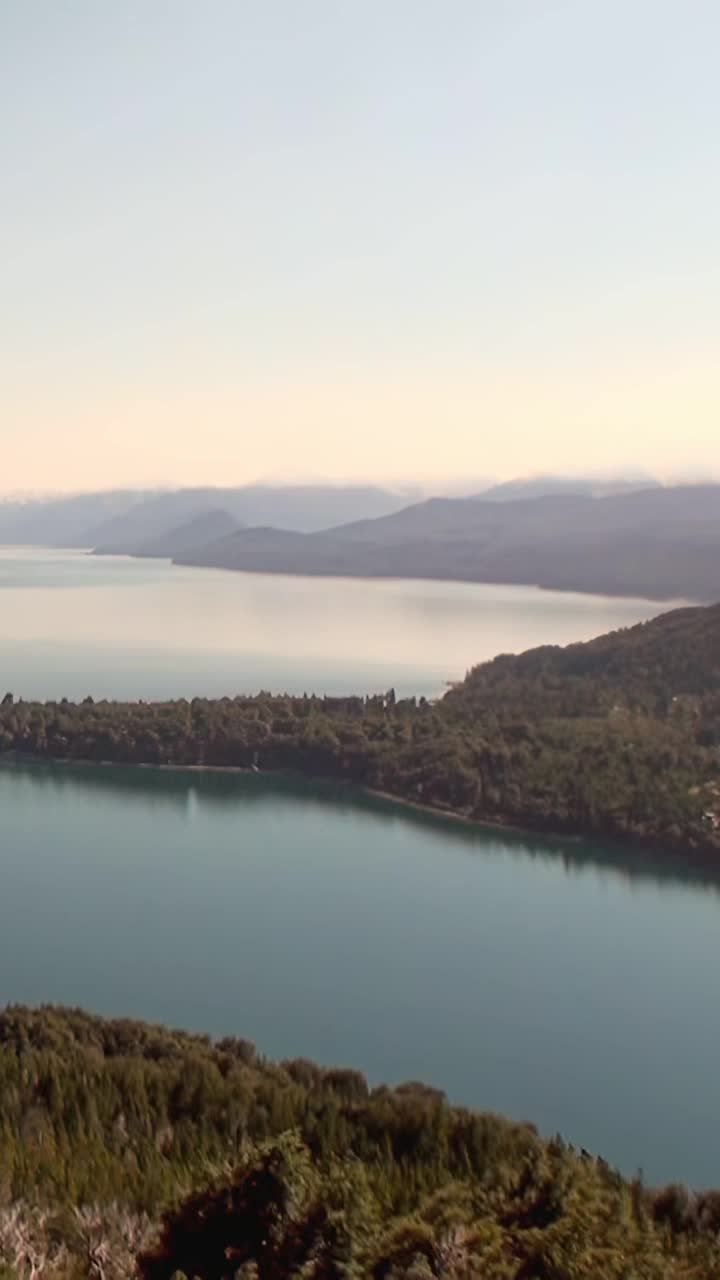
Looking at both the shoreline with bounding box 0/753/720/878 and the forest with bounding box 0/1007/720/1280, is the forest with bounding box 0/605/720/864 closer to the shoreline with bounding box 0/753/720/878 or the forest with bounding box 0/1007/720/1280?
the shoreline with bounding box 0/753/720/878

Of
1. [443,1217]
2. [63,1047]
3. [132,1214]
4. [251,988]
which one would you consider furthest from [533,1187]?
[251,988]

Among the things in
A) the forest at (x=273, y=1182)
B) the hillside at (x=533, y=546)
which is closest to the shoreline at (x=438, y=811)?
the forest at (x=273, y=1182)

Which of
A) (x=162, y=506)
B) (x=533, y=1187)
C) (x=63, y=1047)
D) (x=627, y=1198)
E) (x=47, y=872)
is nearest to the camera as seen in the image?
(x=533, y=1187)

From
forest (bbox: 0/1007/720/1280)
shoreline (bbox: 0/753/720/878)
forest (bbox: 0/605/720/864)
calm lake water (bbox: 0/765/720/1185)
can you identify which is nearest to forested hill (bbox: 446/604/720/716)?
forest (bbox: 0/605/720/864)

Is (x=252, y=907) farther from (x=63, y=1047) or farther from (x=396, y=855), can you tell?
(x=63, y=1047)

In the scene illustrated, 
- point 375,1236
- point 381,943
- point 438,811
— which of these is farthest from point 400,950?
point 375,1236

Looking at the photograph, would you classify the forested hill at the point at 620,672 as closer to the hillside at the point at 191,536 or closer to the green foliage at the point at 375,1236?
the green foliage at the point at 375,1236
